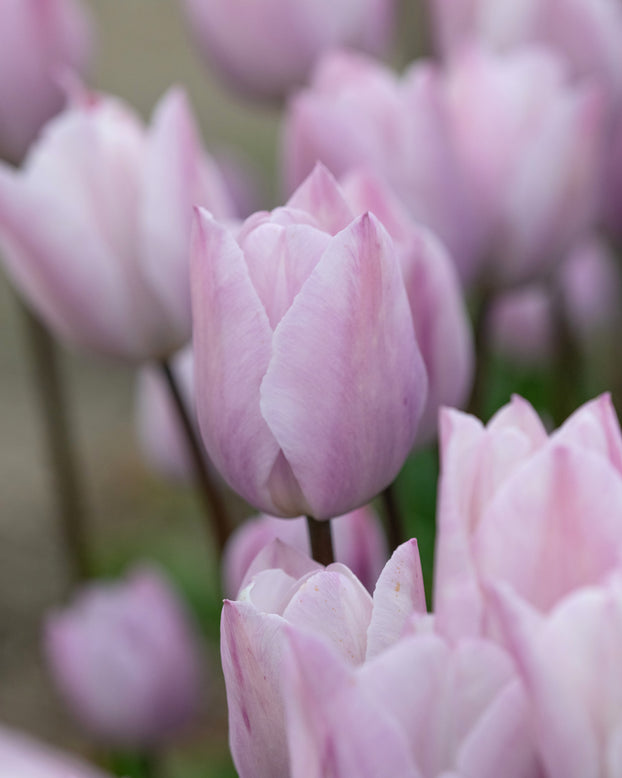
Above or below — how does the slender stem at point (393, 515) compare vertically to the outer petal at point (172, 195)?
below

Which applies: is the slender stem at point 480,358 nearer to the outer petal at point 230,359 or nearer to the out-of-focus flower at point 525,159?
the out-of-focus flower at point 525,159

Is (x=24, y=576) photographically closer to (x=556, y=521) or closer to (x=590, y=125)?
(x=590, y=125)

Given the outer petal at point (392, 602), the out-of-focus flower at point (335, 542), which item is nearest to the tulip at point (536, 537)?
the outer petal at point (392, 602)

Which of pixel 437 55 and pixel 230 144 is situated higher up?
pixel 437 55

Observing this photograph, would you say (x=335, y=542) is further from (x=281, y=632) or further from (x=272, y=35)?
(x=272, y=35)

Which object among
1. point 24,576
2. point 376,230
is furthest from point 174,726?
point 24,576

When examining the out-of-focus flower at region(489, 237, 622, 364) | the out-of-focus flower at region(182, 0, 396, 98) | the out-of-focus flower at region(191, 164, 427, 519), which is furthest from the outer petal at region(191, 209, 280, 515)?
the out-of-focus flower at region(489, 237, 622, 364)
